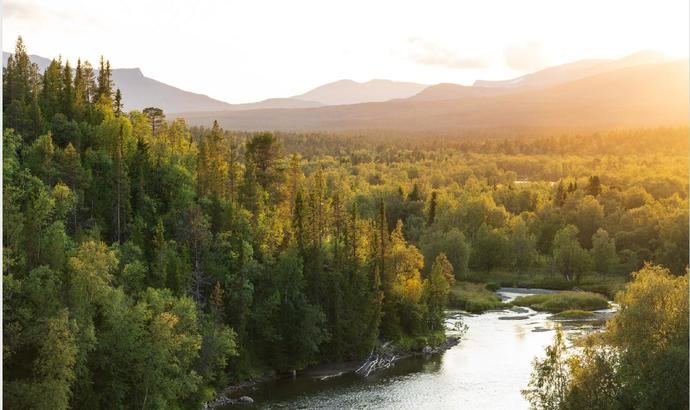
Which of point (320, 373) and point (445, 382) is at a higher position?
point (445, 382)

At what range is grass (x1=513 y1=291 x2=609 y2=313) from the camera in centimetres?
11919

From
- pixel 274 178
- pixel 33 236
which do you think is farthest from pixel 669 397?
pixel 274 178

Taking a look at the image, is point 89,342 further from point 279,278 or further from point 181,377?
point 279,278

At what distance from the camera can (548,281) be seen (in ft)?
461

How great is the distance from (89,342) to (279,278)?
31.7 meters

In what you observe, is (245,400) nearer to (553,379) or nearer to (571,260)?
(553,379)

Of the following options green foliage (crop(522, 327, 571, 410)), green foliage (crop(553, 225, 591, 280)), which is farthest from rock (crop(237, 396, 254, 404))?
green foliage (crop(553, 225, 591, 280))

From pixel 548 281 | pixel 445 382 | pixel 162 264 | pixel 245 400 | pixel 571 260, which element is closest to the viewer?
pixel 245 400

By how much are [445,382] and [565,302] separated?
46539 millimetres

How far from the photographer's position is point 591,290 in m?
135

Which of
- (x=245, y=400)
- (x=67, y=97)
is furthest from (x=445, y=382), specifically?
(x=67, y=97)

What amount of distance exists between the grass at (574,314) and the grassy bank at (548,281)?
1869 cm

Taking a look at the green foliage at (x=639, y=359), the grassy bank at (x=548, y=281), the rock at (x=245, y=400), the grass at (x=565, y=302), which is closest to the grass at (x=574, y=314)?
the grass at (x=565, y=302)

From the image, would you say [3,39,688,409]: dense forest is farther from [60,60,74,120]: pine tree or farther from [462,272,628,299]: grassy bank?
[462,272,628,299]: grassy bank
